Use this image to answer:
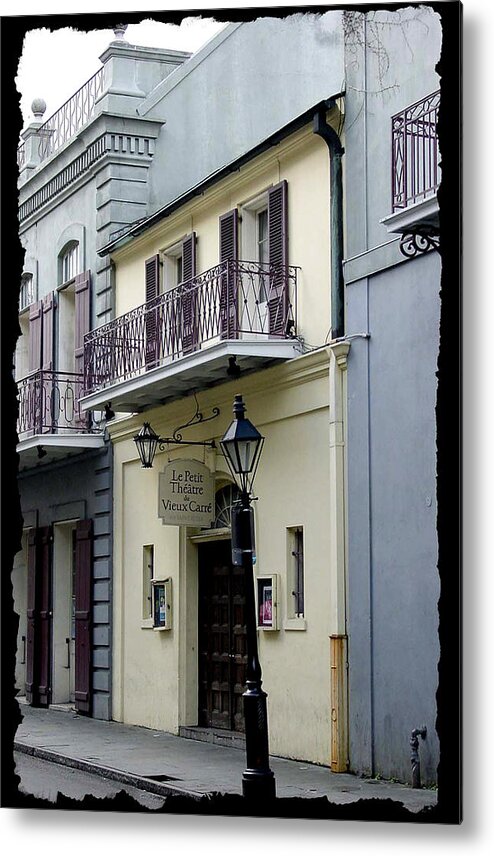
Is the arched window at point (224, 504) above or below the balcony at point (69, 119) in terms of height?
below

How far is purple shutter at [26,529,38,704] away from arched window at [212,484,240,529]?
3.07m

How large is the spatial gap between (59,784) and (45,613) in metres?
6.37

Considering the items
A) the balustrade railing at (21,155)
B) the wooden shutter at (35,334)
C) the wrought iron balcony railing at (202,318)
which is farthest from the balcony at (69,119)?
the wooden shutter at (35,334)

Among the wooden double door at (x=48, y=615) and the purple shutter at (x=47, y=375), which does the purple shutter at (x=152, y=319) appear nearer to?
the purple shutter at (x=47, y=375)

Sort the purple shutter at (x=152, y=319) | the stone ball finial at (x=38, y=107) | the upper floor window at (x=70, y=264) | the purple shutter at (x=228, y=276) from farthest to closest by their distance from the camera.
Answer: the upper floor window at (x=70, y=264), the purple shutter at (x=152, y=319), the purple shutter at (x=228, y=276), the stone ball finial at (x=38, y=107)

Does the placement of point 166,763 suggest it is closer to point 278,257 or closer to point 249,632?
point 249,632

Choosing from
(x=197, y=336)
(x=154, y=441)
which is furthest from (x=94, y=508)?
(x=197, y=336)

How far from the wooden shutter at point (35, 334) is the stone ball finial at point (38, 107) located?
480 cm

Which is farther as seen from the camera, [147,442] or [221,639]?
[147,442]

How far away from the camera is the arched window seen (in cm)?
1262

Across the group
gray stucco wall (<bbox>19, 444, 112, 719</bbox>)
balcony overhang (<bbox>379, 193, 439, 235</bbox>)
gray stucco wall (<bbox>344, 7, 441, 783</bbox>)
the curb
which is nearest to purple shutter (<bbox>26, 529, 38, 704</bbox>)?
gray stucco wall (<bbox>19, 444, 112, 719</bbox>)

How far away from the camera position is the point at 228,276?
11766 mm

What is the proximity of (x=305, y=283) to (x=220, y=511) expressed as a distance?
253cm

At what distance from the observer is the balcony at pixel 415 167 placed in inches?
332
